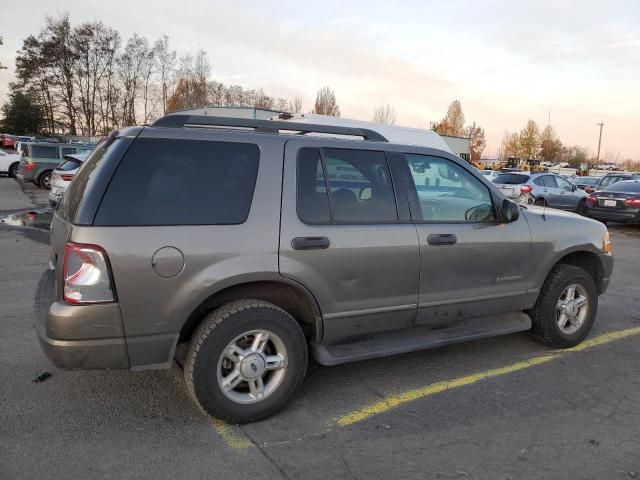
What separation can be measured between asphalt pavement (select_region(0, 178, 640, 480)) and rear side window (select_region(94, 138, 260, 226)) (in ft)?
4.23

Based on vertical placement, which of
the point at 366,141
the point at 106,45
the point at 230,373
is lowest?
the point at 230,373

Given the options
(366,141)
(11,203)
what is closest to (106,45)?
(11,203)

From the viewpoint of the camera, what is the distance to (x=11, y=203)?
49.4ft

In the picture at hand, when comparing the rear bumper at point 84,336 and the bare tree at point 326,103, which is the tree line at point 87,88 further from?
A: the rear bumper at point 84,336

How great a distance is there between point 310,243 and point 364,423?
1.20m

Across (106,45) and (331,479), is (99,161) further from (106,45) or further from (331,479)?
(106,45)

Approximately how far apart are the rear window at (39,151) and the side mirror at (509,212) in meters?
19.8

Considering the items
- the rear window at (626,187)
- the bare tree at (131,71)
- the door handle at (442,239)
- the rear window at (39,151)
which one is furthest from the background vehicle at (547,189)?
the bare tree at (131,71)

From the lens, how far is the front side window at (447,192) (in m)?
3.81

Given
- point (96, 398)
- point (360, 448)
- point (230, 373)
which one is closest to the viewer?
point (360, 448)

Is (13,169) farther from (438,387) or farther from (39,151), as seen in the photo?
(438,387)

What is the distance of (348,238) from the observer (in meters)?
3.34

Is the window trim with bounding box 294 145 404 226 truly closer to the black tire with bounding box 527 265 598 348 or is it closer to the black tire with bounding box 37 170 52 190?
the black tire with bounding box 527 265 598 348

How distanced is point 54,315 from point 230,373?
41.5 inches
